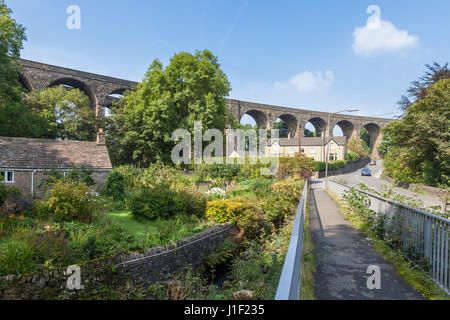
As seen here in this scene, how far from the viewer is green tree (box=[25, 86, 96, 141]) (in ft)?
84.6

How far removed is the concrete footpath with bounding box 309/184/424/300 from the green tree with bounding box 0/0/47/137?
77.4 ft

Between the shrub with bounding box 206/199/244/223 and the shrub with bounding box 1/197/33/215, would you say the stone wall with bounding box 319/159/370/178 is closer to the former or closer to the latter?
the shrub with bounding box 206/199/244/223

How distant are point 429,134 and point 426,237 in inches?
724

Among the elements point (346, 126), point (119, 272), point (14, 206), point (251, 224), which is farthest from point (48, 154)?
point (346, 126)

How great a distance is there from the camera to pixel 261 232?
1067 cm

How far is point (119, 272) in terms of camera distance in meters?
6.37

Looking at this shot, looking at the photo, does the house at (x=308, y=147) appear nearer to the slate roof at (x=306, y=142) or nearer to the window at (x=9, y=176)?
the slate roof at (x=306, y=142)

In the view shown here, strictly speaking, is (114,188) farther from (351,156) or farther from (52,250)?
(351,156)

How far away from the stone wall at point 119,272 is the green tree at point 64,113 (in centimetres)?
2357

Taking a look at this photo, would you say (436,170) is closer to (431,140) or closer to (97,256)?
(431,140)

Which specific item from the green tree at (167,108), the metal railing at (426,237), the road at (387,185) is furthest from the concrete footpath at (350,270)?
the green tree at (167,108)

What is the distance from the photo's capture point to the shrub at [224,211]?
1052 centimetres

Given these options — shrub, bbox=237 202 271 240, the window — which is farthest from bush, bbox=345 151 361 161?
the window
